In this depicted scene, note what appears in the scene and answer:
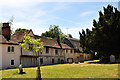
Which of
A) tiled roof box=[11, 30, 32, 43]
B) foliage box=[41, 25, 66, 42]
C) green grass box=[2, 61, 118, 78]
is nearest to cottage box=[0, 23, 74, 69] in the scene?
tiled roof box=[11, 30, 32, 43]

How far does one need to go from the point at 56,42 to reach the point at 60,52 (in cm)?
399

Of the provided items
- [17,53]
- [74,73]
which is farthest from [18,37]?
[74,73]

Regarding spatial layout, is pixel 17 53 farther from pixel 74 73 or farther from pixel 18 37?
pixel 74 73

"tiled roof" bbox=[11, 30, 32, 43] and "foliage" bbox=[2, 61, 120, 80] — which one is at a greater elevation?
"tiled roof" bbox=[11, 30, 32, 43]

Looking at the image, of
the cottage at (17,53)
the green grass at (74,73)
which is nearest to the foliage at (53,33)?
the cottage at (17,53)

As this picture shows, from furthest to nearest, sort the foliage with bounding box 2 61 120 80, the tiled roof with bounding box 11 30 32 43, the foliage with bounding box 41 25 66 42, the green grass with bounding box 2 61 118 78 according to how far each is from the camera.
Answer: the foliage with bounding box 41 25 66 42 < the tiled roof with bounding box 11 30 32 43 < the green grass with bounding box 2 61 118 78 < the foliage with bounding box 2 61 120 80

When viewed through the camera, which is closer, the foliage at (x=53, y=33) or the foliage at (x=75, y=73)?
the foliage at (x=75, y=73)

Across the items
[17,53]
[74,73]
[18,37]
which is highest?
[18,37]

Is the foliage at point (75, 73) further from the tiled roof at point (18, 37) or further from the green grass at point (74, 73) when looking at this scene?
the tiled roof at point (18, 37)

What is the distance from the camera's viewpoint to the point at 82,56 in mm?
61812

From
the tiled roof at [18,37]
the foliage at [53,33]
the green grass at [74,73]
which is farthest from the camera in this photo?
the foliage at [53,33]

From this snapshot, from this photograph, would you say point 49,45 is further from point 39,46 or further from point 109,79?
point 109,79

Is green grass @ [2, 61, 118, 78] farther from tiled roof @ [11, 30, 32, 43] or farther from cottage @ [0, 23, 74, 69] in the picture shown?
tiled roof @ [11, 30, 32, 43]

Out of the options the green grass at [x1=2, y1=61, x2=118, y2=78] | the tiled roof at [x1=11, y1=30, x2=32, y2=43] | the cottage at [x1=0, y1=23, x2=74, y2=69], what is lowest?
the green grass at [x1=2, y1=61, x2=118, y2=78]
